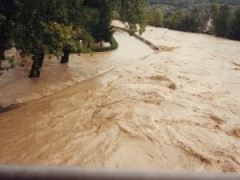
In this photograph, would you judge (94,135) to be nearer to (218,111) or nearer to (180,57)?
(218,111)

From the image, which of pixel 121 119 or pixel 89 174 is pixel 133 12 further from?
pixel 89 174

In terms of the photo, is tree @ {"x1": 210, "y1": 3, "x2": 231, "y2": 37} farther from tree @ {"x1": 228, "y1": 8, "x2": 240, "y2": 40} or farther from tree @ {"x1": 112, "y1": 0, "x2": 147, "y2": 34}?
tree @ {"x1": 112, "y1": 0, "x2": 147, "y2": 34}

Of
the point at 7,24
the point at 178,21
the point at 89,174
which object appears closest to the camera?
the point at 89,174

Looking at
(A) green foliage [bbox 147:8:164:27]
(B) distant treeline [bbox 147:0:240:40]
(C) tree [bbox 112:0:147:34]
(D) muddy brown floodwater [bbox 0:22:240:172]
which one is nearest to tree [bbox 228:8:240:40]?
(B) distant treeline [bbox 147:0:240:40]

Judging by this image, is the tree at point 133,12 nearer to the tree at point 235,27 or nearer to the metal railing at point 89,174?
the metal railing at point 89,174

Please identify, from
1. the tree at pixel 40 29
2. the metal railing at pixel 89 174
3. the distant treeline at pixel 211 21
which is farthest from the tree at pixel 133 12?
the distant treeline at pixel 211 21

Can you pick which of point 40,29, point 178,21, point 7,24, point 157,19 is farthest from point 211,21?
point 7,24
